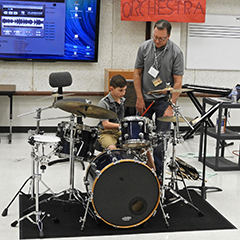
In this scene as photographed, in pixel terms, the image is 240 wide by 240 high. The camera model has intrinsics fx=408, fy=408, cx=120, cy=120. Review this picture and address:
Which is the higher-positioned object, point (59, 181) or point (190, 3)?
point (190, 3)

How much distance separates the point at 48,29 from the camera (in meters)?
6.03

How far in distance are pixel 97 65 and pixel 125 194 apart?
3682 mm

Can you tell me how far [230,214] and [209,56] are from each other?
3629 millimetres

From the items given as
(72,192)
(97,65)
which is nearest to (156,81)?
(72,192)

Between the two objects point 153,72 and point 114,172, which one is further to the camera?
point 153,72

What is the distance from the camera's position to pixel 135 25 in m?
6.36

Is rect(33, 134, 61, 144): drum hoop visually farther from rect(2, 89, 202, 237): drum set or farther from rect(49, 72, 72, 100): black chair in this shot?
rect(49, 72, 72, 100): black chair

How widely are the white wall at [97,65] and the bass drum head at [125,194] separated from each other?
11.7 ft

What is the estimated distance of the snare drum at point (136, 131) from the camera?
315 centimetres

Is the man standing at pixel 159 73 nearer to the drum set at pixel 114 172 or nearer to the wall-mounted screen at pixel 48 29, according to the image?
the drum set at pixel 114 172

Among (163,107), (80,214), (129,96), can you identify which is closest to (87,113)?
(80,214)

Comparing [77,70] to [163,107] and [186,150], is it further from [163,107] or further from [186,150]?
[163,107]

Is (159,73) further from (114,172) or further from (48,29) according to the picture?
(48,29)

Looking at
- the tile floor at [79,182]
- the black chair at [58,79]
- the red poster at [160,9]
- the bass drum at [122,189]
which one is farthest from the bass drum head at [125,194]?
the red poster at [160,9]
